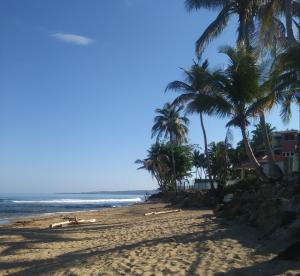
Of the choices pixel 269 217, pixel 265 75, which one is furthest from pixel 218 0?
pixel 269 217

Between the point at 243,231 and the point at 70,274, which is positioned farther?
the point at 243,231

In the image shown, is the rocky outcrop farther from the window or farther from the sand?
the window

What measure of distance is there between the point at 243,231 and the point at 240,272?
5046mm

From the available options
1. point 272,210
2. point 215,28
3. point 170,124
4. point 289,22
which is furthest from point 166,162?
point 272,210

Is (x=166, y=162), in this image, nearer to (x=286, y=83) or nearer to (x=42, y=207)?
(x=42, y=207)

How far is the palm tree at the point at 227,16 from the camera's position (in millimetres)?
23359

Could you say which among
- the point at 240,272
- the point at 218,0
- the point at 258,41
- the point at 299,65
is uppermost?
the point at 218,0

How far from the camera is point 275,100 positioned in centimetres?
1938

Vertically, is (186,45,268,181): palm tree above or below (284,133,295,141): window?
below

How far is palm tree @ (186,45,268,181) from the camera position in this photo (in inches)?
784

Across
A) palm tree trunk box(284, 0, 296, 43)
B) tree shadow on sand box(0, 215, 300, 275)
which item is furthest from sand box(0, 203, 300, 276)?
palm tree trunk box(284, 0, 296, 43)

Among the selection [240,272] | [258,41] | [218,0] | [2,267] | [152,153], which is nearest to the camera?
[240,272]

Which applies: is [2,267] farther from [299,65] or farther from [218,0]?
[218,0]

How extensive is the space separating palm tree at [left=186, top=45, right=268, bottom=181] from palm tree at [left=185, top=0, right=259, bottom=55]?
103 inches
